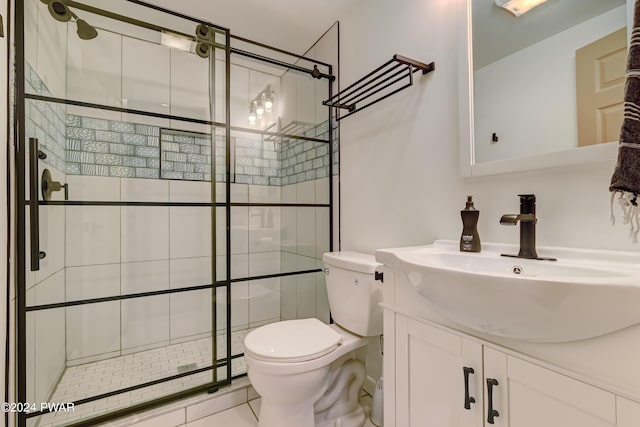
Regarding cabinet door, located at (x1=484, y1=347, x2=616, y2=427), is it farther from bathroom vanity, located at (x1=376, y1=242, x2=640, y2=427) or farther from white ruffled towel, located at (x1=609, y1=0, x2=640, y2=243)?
white ruffled towel, located at (x1=609, y1=0, x2=640, y2=243)

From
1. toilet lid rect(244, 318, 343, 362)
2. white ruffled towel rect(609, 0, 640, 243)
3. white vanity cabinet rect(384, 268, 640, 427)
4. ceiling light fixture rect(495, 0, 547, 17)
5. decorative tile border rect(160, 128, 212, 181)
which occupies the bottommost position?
toilet lid rect(244, 318, 343, 362)

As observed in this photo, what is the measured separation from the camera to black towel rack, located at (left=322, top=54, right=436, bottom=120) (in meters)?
1.34

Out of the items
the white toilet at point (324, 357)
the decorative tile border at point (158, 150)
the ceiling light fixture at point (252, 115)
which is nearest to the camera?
the white toilet at point (324, 357)

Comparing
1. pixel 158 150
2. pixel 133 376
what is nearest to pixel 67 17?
pixel 158 150

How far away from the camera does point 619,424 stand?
575mm

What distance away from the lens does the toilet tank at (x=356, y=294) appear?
1.37 meters

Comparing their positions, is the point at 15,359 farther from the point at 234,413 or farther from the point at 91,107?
the point at 91,107

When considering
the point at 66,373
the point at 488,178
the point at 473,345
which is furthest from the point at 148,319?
the point at 488,178

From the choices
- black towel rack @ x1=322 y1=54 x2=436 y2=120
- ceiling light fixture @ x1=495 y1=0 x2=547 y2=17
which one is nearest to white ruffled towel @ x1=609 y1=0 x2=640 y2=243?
ceiling light fixture @ x1=495 y1=0 x2=547 y2=17

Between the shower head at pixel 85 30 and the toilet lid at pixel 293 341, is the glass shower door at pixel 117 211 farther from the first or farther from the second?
the toilet lid at pixel 293 341

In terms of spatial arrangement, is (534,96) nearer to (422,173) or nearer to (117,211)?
(422,173)

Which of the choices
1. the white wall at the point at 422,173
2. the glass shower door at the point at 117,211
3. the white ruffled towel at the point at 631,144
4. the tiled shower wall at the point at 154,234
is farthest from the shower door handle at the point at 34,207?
the white ruffled towel at the point at 631,144

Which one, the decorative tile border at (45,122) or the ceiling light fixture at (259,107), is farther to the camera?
the ceiling light fixture at (259,107)

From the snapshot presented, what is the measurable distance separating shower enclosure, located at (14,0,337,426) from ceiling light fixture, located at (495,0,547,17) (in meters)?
1.15
